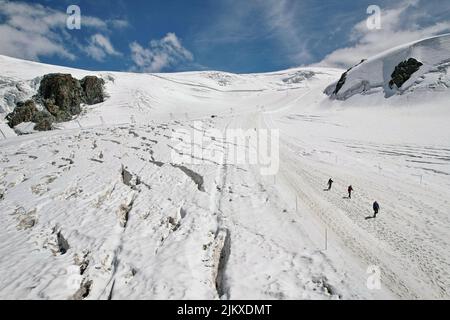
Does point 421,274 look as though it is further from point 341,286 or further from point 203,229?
point 203,229

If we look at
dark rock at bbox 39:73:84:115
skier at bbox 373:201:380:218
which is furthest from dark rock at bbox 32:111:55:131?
skier at bbox 373:201:380:218

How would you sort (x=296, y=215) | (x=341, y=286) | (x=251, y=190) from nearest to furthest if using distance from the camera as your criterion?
(x=341, y=286) < (x=296, y=215) < (x=251, y=190)

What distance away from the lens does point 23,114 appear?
56250mm

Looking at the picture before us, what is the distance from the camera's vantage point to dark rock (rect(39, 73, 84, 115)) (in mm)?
63500

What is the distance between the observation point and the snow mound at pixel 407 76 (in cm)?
5500

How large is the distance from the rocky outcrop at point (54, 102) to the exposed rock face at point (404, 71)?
7546 centimetres

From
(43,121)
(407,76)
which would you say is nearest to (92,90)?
(43,121)

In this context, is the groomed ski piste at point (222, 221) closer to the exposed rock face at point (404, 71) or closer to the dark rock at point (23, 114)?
the dark rock at point (23, 114)

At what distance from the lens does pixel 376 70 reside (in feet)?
235

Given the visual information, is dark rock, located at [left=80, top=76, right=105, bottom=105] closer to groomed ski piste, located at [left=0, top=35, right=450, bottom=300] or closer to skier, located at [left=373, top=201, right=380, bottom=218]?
groomed ski piste, located at [left=0, top=35, right=450, bottom=300]

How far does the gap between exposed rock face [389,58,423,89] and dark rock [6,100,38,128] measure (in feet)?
261

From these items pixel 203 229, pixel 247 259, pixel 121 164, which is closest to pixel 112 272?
pixel 203 229

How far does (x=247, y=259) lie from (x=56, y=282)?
8.11m

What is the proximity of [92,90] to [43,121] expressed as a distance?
22195mm
